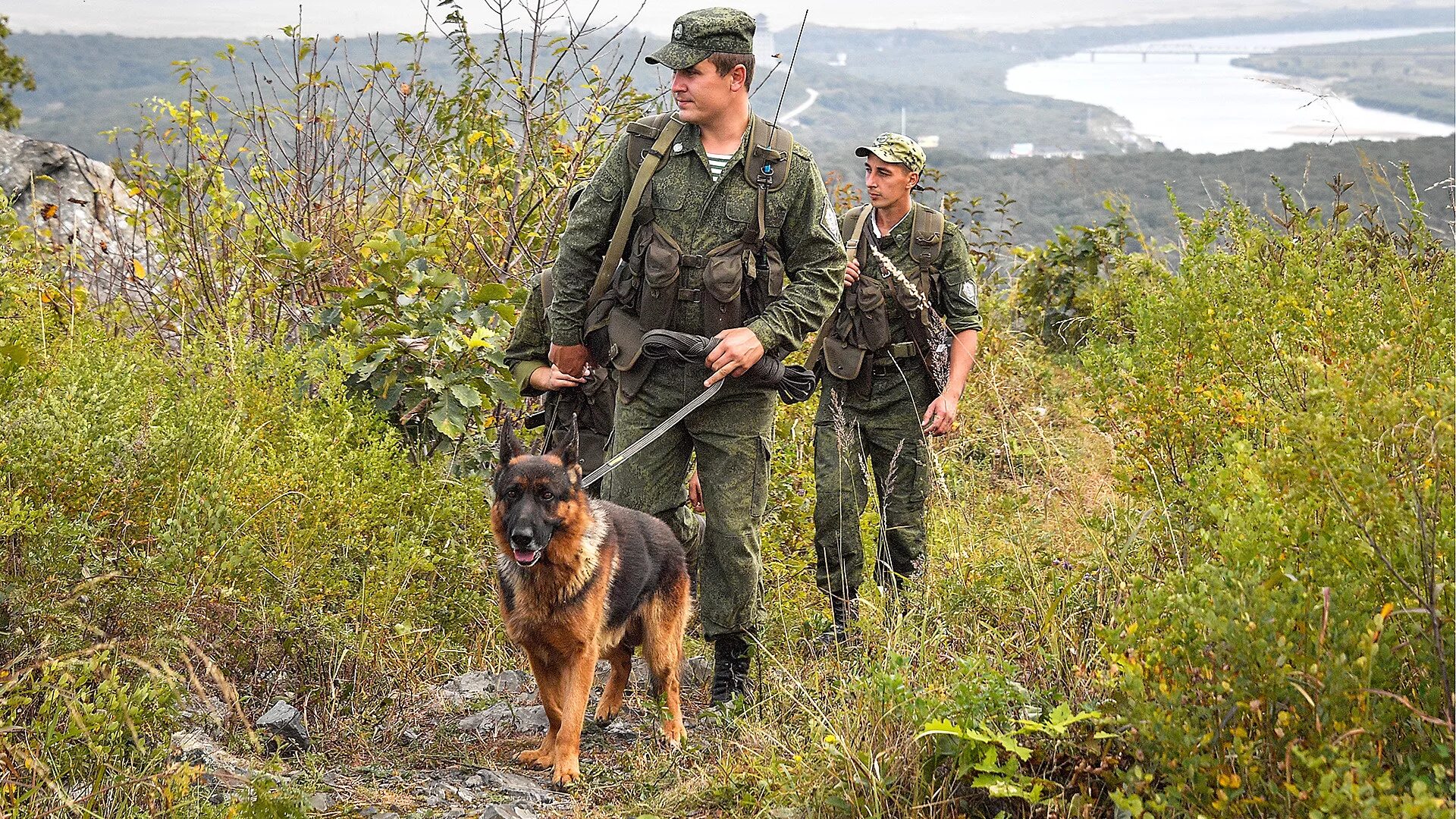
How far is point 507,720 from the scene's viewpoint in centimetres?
466

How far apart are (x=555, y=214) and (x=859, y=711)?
15.5ft

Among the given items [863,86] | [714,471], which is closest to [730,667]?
[714,471]

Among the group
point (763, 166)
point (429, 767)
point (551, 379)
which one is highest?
point (763, 166)

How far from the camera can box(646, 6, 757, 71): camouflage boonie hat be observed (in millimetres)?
4211

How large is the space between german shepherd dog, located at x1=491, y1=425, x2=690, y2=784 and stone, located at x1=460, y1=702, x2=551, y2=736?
22cm

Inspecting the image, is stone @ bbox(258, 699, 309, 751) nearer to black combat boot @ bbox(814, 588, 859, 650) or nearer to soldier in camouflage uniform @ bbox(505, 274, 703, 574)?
soldier in camouflage uniform @ bbox(505, 274, 703, 574)

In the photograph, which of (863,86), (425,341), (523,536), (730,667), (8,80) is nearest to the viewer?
(523,536)

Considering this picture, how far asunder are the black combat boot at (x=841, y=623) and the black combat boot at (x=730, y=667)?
1.04 ft

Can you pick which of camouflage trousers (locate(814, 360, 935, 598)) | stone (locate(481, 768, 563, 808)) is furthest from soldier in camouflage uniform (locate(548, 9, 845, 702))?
stone (locate(481, 768, 563, 808))

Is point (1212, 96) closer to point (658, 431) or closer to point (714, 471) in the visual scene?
point (714, 471)

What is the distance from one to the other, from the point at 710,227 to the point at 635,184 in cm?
32

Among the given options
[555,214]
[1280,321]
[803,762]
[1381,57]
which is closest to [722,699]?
[803,762]

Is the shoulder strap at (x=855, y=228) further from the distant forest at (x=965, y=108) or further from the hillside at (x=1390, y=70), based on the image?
the hillside at (x=1390, y=70)

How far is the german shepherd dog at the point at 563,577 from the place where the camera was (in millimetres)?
4055
